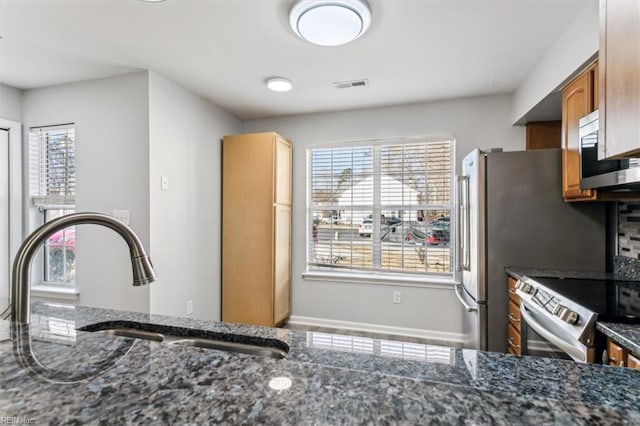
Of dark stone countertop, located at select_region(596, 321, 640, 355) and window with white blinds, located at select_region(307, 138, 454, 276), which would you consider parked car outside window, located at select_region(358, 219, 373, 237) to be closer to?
window with white blinds, located at select_region(307, 138, 454, 276)

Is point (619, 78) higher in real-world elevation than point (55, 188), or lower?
higher

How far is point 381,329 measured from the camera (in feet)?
10.8

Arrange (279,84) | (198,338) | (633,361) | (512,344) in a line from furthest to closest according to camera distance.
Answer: (279,84) < (512,344) < (633,361) < (198,338)

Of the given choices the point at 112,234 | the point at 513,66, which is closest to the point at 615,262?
the point at 513,66

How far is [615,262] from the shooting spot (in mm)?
2074

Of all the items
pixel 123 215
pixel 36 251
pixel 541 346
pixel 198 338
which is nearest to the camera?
pixel 36 251

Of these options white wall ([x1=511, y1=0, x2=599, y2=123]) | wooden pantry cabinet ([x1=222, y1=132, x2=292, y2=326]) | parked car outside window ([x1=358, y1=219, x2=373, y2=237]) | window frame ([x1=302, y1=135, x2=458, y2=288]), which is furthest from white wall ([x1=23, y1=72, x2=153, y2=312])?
white wall ([x1=511, y1=0, x2=599, y2=123])

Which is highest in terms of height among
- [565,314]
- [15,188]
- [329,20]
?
[329,20]

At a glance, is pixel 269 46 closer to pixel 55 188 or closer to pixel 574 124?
pixel 574 124

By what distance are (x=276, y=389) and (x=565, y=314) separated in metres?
1.56

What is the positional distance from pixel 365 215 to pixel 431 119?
4.08ft

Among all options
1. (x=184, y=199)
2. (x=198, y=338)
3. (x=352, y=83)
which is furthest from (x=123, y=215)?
(x=352, y=83)

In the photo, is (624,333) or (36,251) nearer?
(36,251)

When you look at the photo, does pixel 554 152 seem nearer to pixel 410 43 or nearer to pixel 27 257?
pixel 410 43
